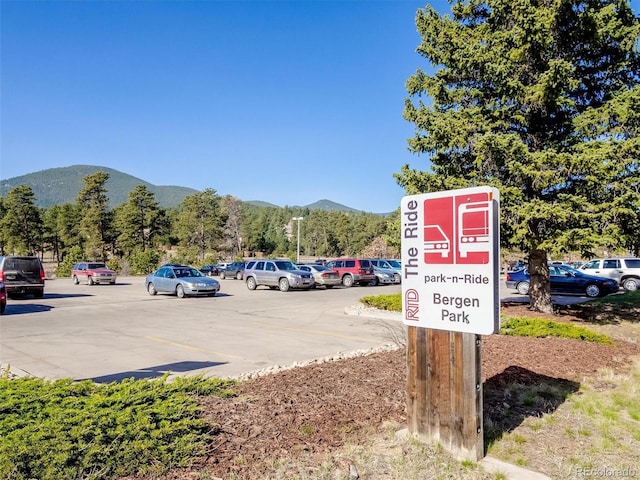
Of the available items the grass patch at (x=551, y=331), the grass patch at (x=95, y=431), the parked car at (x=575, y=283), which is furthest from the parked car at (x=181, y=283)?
the grass patch at (x=95, y=431)

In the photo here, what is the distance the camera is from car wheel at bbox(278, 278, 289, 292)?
2453 cm

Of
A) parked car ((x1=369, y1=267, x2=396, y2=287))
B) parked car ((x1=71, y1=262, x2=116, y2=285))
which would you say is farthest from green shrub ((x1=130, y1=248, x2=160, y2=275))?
parked car ((x1=369, y1=267, x2=396, y2=287))

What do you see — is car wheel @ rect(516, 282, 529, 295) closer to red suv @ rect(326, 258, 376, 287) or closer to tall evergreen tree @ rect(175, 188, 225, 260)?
red suv @ rect(326, 258, 376, 287)

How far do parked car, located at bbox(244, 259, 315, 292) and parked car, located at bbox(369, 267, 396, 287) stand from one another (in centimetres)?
597

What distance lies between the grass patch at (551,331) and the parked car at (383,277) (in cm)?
2015

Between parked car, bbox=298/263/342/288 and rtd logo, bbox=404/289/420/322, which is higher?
rtd logo, bbox=404/289/420/322

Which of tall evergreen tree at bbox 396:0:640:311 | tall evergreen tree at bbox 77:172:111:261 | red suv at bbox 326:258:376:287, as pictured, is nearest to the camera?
tall evergreen tree at bbox 396:0:640:311

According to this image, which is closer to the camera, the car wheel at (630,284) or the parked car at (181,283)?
the parked car at (181,283)

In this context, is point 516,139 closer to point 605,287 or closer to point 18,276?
point 605,287

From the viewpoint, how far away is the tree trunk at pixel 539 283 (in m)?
12.2

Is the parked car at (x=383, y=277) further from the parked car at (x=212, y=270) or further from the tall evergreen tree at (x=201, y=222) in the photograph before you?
the tall evergreen tree at (x=201, y=222)

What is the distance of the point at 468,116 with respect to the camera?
11.3 meters

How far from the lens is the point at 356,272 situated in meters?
28.5

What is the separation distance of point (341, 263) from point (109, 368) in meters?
22.8
